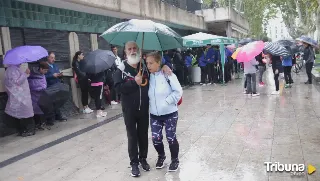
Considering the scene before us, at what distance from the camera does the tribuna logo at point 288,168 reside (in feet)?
14.0

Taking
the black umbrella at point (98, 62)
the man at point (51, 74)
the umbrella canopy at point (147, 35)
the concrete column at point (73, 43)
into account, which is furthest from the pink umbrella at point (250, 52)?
the umbrella canopy at point (147, 35)

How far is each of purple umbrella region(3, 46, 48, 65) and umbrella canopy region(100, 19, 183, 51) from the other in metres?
2.41

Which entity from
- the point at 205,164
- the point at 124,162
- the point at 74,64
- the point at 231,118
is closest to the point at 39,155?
the point at 124,162

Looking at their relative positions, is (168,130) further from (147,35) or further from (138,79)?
(147,35)

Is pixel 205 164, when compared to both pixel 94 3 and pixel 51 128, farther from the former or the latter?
pixel 94 3

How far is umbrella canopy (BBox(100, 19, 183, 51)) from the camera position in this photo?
166 inches

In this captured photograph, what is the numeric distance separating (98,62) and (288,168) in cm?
544

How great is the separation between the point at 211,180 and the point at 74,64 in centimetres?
576

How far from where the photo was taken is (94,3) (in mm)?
8539

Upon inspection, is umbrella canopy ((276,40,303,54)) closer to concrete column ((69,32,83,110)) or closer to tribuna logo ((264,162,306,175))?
concrete column ((69,32,83,110))

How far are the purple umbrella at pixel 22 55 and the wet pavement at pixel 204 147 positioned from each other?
1.58 meters

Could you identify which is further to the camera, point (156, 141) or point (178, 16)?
point (178, 16)

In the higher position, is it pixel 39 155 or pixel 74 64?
pixel 74 64

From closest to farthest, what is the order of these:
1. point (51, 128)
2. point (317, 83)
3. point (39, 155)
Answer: point (39, 155) → point (51, 128) → point (317, 83)
